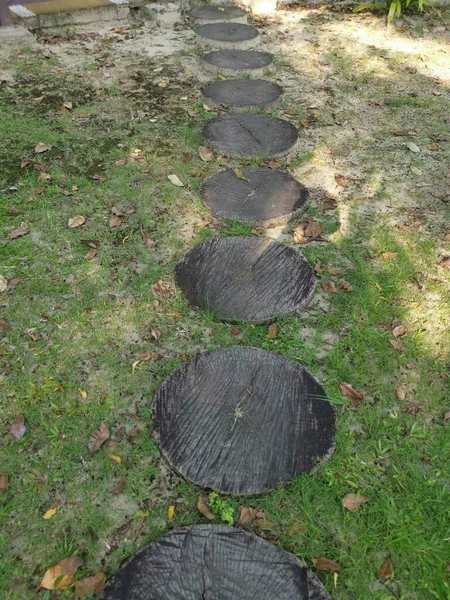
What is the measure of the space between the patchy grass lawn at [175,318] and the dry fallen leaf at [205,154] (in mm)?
86

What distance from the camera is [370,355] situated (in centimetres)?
296

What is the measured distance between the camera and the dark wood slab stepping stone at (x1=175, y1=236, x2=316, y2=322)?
3.10 meters

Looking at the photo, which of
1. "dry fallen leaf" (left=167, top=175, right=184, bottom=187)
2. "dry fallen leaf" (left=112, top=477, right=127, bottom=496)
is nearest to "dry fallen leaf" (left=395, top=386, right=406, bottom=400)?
"dry fallen leaf" (left=112, top=477, right=127, bottom=496)

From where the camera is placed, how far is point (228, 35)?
6.98 metres

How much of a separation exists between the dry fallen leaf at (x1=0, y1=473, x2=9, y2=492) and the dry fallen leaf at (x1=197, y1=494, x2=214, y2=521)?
94 cm

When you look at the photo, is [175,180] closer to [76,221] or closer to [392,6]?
[76,221]

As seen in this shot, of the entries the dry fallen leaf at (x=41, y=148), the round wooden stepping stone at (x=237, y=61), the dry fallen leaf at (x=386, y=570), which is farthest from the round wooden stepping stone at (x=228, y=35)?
the dry fallen leaf at (x=386, y=570)

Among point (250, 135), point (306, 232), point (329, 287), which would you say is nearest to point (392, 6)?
point (250, 135)

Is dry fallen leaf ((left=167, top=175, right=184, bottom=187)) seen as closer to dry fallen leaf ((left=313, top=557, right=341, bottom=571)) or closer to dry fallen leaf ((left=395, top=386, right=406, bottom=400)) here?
dry fallen leaf ((left=395, top=386, right=406, bottom=400))

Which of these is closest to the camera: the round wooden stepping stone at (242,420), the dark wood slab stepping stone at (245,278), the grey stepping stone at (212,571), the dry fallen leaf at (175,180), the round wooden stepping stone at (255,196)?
the grey stepping stone at (212,571)

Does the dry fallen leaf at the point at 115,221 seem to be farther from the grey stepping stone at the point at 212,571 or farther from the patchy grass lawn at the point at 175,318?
the grey stepping stone at the point at 212,571

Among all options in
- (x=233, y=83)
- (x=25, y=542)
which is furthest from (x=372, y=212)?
(x=25, y=542)

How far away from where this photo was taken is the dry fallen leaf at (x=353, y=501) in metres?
2.27

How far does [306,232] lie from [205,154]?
57.7 inches
